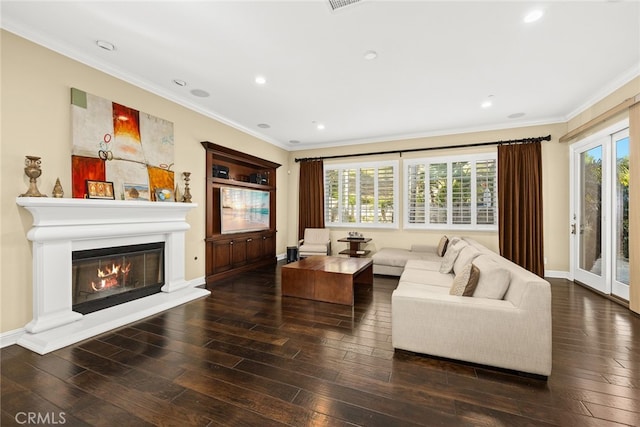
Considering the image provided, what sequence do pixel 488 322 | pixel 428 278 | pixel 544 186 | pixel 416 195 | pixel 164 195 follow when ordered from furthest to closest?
pixel 416 195, pixel 544 186, pixel 164 195, pixel 428 278, pixel 488 322

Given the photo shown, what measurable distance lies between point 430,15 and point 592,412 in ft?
10.4

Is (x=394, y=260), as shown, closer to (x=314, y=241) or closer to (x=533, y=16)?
(x=314, y=241)

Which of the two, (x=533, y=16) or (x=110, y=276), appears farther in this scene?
(x=110, y=276)

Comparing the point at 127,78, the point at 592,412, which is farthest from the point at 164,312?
the point at 592,412

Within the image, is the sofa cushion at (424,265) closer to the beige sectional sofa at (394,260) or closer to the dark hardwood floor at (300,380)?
the beige sectional sofa at (394,260)

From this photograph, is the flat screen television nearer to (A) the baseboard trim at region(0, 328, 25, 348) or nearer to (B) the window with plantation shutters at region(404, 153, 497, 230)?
(A) the baseboard trim at region(0, 328, 25, 348)

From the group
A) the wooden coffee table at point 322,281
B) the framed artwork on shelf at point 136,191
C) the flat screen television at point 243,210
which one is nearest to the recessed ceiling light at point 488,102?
the wooden coffee table at point 322,281

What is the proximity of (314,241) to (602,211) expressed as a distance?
5178 mm

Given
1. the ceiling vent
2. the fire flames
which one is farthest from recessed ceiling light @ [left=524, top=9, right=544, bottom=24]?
the fire flames

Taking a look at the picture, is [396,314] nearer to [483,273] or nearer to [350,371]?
[350,371]

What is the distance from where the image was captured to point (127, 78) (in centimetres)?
346

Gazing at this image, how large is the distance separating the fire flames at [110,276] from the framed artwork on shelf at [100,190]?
88cm

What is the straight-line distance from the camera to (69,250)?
2812 millimetres

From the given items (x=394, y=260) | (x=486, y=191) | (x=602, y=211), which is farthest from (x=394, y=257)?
(x=602, y=211)
